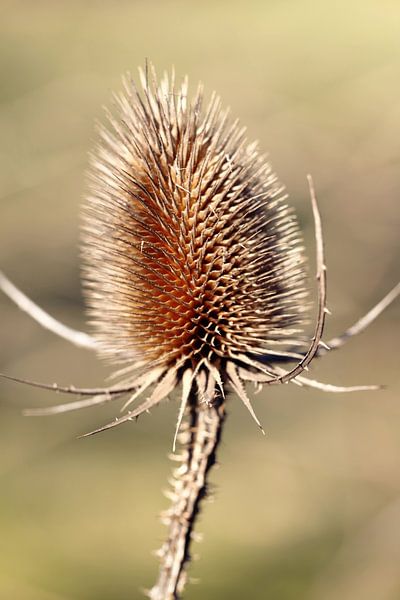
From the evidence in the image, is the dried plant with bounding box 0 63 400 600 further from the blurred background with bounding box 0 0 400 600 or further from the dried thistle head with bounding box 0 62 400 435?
the blurred background with bounding box 0 0 400 600

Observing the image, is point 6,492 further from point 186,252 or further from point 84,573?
point 186,252

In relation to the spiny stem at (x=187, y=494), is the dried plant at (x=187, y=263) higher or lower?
higher

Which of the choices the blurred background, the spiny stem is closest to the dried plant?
the spiny stem

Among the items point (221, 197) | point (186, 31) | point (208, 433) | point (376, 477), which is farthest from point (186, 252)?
point (186, 31)

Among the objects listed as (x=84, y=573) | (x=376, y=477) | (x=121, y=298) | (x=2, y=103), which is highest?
(x=2, y=103)

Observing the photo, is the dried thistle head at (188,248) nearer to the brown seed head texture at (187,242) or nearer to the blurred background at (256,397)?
the brown seed head texture at (187,242)

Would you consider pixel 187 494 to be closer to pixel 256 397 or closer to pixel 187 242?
pixel 187 242

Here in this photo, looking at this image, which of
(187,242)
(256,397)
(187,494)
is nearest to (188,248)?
(187,242)

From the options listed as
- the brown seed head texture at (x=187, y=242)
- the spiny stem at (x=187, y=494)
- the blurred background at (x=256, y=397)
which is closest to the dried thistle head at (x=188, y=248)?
the brown seed head texture at (x=187, y=242)
